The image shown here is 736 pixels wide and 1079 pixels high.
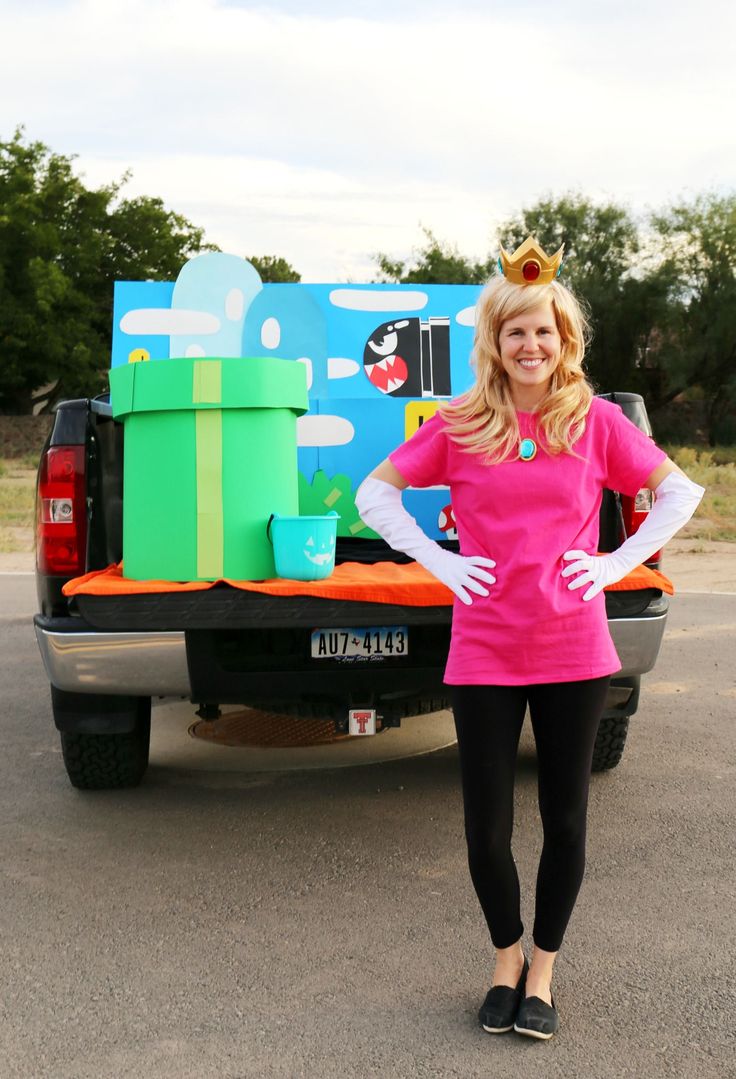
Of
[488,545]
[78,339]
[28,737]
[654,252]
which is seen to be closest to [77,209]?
[78,339]

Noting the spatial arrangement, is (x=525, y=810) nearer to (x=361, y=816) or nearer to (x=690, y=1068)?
(x=361, y=816)

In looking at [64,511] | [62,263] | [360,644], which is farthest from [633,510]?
[62,263]

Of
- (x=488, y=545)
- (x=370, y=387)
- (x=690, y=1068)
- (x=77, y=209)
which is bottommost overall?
(x=690, y=1068)

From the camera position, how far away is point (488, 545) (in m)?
3.16

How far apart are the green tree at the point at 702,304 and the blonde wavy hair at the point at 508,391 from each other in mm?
39060

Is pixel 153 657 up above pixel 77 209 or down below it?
below

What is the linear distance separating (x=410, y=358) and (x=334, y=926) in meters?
2.74

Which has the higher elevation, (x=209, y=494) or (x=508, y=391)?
(x=508, y=391)

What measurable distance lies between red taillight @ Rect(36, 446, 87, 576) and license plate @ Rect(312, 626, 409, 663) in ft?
3.02

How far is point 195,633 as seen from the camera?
14.3ft

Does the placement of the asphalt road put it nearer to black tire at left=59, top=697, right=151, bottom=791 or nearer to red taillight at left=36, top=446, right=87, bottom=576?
black tire at left=59, top=697, right=151, bottom=791

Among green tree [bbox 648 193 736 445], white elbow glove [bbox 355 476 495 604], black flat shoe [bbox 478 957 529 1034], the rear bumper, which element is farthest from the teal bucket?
green tree [bbox 648 193 736 445]

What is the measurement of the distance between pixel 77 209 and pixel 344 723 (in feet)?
157

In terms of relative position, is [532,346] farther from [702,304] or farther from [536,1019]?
[702,304]
